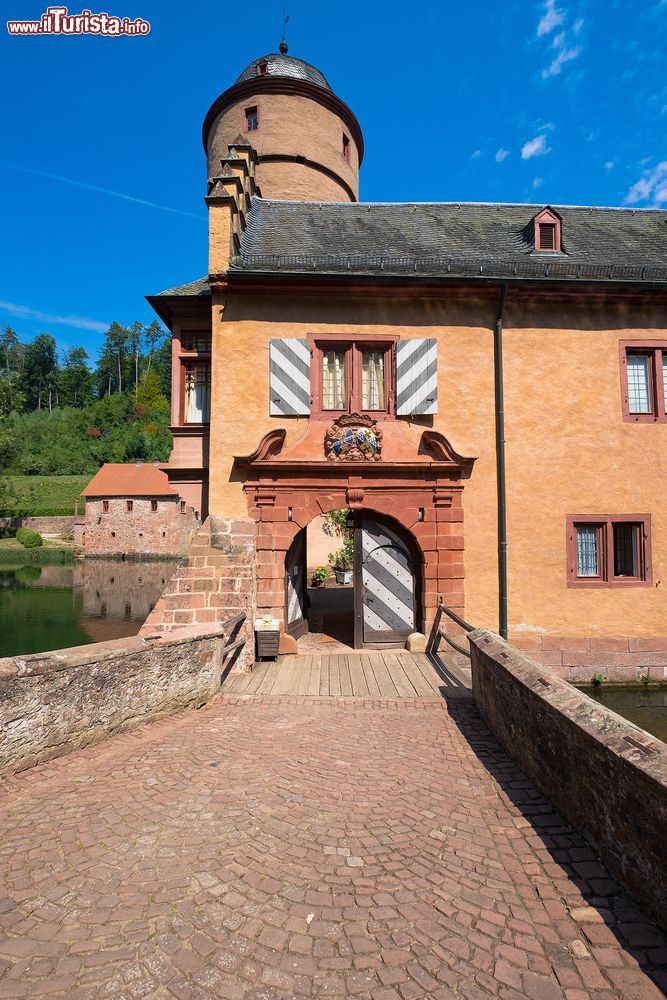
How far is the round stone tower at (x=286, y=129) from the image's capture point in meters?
15.7

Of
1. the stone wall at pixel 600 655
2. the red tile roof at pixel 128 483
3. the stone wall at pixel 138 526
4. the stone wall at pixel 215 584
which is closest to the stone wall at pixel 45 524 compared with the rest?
the red tile roof at pixel 128 483

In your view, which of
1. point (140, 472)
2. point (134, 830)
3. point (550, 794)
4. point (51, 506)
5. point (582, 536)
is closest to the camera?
point (134, 830)

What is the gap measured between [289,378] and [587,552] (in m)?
6.31

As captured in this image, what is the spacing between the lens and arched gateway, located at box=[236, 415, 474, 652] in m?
9.12

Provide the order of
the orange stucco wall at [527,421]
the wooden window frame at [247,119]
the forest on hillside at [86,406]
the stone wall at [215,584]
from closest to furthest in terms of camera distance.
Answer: the stone wall at [215,584], the orange stucco wall at [527,421], the wooden window frame at [247,119], the forest on hillside at [86,406]

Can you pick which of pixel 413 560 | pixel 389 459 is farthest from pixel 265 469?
pixel 413 560

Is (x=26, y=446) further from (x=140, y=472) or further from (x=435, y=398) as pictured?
(x=435, y=398)

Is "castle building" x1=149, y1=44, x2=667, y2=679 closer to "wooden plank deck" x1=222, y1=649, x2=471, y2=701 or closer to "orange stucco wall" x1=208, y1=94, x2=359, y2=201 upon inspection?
"wooden plank deck" x1=222, y1=649, x2=471, y2=701

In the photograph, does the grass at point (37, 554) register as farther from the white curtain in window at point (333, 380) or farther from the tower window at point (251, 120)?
the white curtain in window at point (333, 380)

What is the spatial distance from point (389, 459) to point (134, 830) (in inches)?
275

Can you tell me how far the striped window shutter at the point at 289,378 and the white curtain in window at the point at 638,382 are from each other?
20.1 ft

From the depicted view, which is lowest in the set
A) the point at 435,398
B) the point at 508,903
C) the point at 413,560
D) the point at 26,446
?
the point at 508,903

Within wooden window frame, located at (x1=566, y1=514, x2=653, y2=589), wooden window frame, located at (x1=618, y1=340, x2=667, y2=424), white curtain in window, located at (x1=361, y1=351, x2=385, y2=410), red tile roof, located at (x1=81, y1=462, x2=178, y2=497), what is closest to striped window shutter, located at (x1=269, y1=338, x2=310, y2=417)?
white curtain in window, located at (x1=361, y1=351, x2=385, y2=410)

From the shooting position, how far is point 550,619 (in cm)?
955
